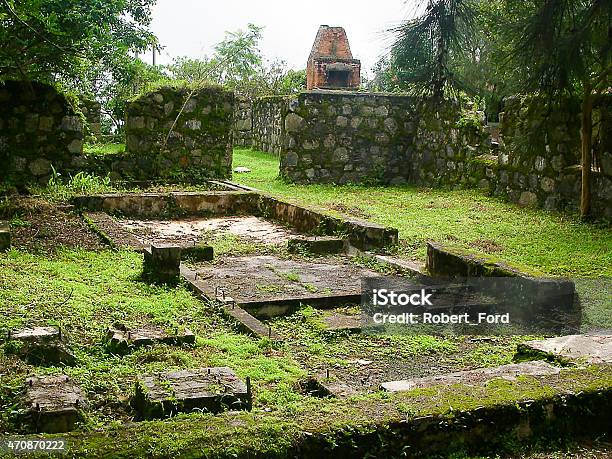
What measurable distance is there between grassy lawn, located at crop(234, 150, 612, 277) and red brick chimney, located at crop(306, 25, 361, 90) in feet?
43.6

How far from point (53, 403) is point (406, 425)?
1.32 meters

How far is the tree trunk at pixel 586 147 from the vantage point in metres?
8.21

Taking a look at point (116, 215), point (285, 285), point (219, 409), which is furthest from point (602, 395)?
point (116, 215)

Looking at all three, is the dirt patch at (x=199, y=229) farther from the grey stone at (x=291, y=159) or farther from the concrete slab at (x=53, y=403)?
the concrete slab at (x=53, y=403)

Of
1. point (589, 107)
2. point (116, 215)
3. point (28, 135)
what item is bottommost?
point (116, 215)

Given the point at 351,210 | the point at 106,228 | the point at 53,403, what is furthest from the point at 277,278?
the point at 351,210

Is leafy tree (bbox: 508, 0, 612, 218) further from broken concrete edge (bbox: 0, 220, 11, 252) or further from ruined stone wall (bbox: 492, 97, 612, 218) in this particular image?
broken concrete edge (bbox: 0, 220, 11, 252)

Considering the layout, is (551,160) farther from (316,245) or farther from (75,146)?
(75,146)

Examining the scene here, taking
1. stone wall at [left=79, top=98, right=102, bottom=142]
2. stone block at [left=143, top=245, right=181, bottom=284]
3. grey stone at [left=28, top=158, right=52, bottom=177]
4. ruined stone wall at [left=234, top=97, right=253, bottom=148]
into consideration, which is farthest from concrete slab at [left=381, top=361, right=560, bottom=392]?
ruined stone wall at [left=234, top=97, right=253, bottom=148]

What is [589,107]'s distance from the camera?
821cm

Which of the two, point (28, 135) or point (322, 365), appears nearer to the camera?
point (322, 365)

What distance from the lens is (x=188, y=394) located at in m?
3.10

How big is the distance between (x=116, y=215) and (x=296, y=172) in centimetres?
426

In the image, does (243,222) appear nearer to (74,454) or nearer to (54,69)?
(54,69)
